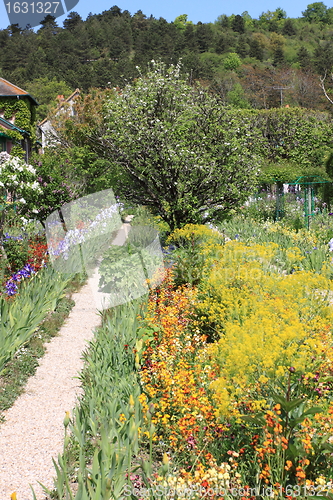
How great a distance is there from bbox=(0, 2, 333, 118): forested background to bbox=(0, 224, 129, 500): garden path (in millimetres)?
27853

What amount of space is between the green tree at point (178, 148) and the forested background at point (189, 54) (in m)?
23.3

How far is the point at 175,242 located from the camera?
786 centimetres

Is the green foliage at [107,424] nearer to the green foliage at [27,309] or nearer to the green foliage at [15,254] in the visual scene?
the green foliage at [27,309]

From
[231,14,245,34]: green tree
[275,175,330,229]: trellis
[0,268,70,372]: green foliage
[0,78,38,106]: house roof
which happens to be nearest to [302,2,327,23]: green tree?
[231,14,245,34]: green tree

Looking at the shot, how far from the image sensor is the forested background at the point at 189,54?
39062 millimetres

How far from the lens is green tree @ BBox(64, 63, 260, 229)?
7645 millimetres

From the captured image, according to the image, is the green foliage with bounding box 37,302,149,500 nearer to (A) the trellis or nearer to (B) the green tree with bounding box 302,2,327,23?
(A) the trellis

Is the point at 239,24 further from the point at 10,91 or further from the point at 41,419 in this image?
the point at 41,419

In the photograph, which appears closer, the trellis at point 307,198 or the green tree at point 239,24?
the trellis at point 307,198

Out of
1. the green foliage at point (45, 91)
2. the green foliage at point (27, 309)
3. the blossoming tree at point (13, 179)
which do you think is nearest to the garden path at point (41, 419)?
the green foliage at point (27, 309)

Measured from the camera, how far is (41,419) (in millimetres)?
3629

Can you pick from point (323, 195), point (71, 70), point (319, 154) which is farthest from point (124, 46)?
point (323, 195)

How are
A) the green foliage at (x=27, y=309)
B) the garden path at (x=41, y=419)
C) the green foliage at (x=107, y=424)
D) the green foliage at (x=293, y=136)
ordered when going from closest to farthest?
A: the green foliage at (x=107, y=424) → the garden path at (x=41, y=419) → the green foliage at (x=27, y=309) → the green foliage at (x=293, y=136)

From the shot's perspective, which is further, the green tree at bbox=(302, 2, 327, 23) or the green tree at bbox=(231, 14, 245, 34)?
the green tree at bbox=(302, 2, 327, 23)
